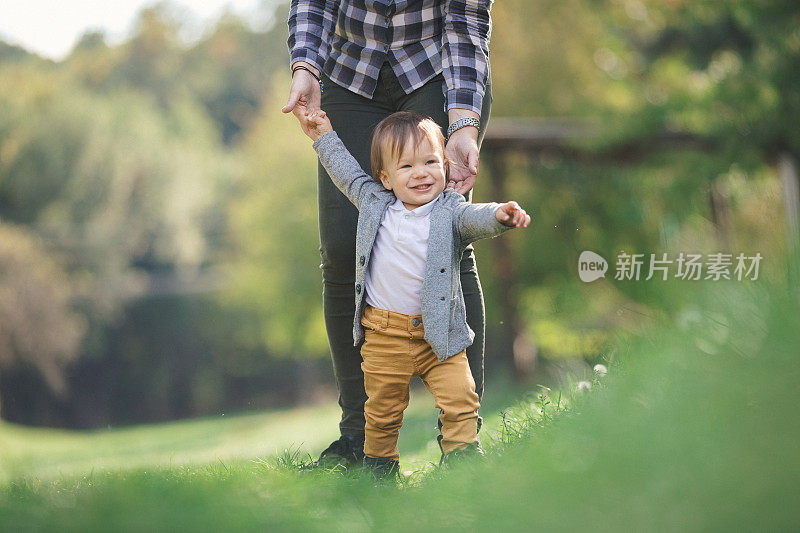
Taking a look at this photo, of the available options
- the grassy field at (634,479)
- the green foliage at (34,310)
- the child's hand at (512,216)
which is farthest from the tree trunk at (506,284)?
the green foliage at (34,310)

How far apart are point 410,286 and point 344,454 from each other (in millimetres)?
558

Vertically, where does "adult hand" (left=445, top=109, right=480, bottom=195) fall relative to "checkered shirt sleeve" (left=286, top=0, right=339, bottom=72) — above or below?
below

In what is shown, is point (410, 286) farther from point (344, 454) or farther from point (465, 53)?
point (465, 53)

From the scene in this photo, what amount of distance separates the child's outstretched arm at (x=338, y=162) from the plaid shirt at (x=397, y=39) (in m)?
0.16

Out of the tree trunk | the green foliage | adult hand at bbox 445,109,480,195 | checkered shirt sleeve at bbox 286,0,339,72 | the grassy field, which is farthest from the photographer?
the green foliage

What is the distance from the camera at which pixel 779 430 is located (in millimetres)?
1052

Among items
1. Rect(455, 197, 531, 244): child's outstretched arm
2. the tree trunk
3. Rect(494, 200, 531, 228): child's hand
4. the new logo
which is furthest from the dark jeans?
the tree trunk

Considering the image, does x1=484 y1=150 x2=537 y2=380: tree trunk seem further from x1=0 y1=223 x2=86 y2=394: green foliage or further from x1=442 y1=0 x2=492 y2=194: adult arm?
x1=0 y1=223 x2=86 y2=394: green foliage

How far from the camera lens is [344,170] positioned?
2.02 m

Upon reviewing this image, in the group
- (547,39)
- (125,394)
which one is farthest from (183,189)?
(547,39)

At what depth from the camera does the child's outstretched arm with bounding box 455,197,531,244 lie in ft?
5.45

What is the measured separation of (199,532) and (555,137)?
9011 millimetres

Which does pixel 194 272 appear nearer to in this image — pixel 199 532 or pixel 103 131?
pixel 103 131

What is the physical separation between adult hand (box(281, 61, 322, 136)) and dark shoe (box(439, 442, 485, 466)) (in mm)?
965
